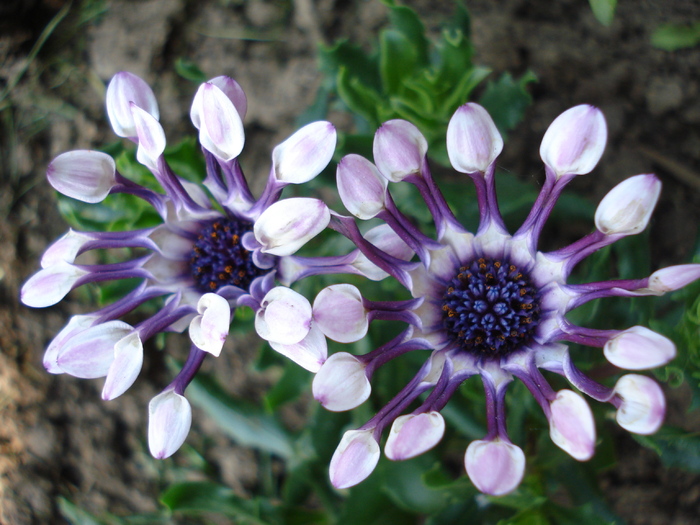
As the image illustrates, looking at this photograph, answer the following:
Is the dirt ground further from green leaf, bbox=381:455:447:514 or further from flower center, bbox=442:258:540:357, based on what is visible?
flower center, bbox=442:258:540:357

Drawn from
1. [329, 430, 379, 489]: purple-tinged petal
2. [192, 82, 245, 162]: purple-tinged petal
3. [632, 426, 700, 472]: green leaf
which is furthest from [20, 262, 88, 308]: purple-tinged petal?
[632, 426, 700, 472]: green leaf

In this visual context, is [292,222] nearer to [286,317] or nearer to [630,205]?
[286,317]

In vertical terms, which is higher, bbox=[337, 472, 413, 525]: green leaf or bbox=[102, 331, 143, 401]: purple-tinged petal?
bbox=[102, 331, 143, 401]: purple-tinged petal

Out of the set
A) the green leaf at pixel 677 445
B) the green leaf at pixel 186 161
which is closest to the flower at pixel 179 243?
the green leaf at pixel 186 161

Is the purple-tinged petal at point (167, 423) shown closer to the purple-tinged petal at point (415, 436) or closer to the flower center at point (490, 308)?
the purple-tinged petal at point (415, 436)

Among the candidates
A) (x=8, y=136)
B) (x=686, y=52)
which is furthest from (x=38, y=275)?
(x=686, y=52)

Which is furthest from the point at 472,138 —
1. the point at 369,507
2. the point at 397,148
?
the point at 369,507

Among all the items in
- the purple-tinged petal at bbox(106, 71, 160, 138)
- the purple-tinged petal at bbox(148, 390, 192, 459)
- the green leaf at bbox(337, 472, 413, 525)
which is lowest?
the green leaf at bbox(337, 472, 413, 525)
